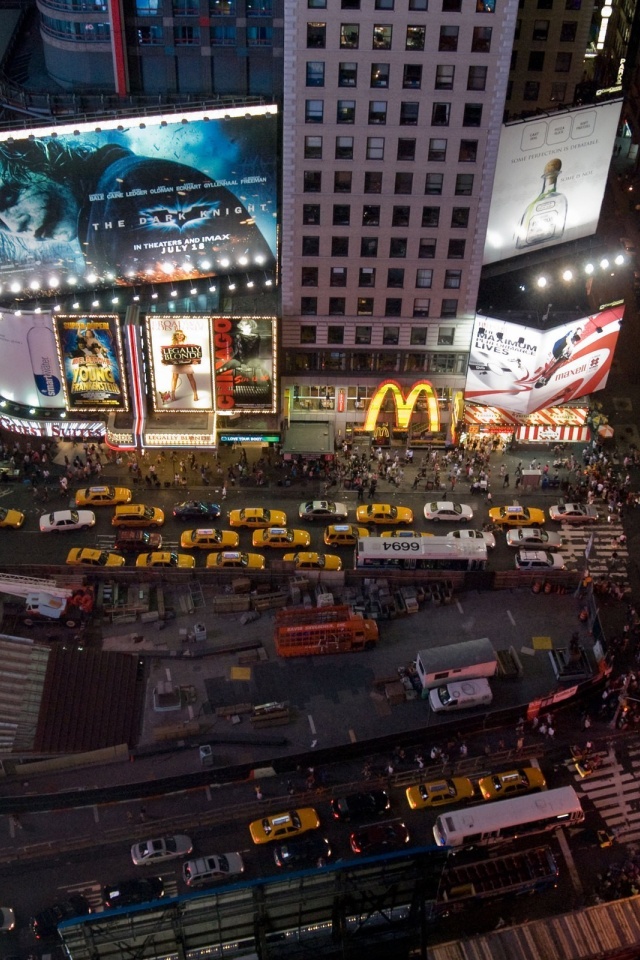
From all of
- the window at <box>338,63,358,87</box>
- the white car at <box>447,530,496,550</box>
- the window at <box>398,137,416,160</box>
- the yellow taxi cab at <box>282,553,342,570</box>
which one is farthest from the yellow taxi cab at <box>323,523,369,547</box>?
the window at <box>338,63,358,87</box>

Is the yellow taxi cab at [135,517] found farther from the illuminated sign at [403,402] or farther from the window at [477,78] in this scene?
the window at [477,78]

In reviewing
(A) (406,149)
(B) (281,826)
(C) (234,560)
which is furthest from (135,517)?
(A) (406,149)

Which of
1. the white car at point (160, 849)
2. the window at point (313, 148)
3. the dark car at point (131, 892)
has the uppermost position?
the window at point (313, 148)

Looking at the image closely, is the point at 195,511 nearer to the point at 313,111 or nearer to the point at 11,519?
the point at 11,519

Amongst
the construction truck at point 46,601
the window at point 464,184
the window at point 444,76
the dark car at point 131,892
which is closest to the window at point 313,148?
the window at point 444,76

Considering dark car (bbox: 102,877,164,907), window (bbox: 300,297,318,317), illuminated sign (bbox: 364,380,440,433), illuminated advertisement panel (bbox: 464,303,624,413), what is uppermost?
window (bbox: 300,297,318,317)

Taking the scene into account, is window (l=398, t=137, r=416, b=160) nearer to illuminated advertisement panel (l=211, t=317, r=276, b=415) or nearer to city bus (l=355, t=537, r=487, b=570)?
illuminated advertisement panel (l=211, t=317, r=276, b=415)
